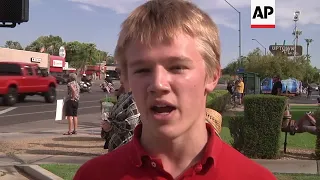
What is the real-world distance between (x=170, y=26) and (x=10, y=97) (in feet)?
82.6

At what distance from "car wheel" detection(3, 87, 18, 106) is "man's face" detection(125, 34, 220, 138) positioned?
24.9 m

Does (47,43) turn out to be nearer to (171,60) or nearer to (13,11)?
(13,11)

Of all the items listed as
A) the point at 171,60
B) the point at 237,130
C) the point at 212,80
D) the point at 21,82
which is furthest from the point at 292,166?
the point at 21,82

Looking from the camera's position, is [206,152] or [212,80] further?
[212,80]

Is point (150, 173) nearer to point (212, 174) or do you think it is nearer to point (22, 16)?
point (212, 174)

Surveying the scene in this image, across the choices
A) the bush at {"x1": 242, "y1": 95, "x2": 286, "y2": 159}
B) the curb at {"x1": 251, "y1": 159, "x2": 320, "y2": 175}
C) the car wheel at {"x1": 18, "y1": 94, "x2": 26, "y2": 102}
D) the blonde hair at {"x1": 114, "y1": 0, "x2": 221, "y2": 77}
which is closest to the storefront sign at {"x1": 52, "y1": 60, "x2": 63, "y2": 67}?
the car wheel at {"x1": 18, "y1": 94, "x2": 26, "y2": 102}

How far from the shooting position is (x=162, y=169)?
1731 millimetres

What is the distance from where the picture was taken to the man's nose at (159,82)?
5.38 feet

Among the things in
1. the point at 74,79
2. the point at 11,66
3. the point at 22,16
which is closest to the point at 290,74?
the point at 11,66

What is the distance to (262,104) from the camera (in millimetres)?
9984

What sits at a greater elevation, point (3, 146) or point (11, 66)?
point (11, 66)

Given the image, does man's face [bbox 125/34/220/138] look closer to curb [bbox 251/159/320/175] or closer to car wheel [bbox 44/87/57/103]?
curb [bbox 251/159/320/175]

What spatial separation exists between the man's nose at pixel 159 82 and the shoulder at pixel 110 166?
305 mm

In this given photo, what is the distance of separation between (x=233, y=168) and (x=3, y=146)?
36.5 ft
